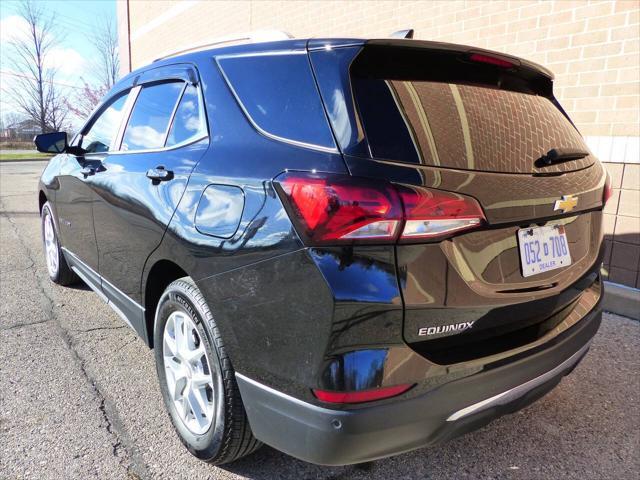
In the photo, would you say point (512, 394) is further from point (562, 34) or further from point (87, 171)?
point (562, 34)

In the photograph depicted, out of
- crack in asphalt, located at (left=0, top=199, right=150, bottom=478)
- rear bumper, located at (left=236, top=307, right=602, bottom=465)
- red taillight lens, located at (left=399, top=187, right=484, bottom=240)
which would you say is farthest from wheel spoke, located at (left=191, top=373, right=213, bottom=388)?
red taillight lens, located at (left=399, top=187, right=484, bottom=240)

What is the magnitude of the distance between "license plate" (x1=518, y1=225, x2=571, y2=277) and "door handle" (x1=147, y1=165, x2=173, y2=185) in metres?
1.51

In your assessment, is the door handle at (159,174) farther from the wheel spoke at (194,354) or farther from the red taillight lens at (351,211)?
the red taillight lens at (351,211)

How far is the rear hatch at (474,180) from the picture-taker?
1.54 metres

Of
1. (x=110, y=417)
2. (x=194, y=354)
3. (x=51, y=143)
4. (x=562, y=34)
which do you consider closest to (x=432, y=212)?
(x=194, y=354)

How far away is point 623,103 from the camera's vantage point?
418cm

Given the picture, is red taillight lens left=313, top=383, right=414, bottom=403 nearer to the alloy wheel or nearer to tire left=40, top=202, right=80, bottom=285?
the alloy wheel

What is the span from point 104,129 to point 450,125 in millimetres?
2584

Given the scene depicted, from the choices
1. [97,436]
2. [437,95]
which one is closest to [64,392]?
[97,436]

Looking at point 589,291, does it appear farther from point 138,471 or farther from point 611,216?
point 611,216

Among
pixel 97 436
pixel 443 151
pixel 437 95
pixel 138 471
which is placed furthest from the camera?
pixel 97 436

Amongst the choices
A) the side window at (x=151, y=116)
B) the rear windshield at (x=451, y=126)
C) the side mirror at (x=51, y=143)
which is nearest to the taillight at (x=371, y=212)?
the rear windshield at (x=451, y=126)

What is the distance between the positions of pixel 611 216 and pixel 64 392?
4.42m

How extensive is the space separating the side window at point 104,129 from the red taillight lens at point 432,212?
7.58 feet
